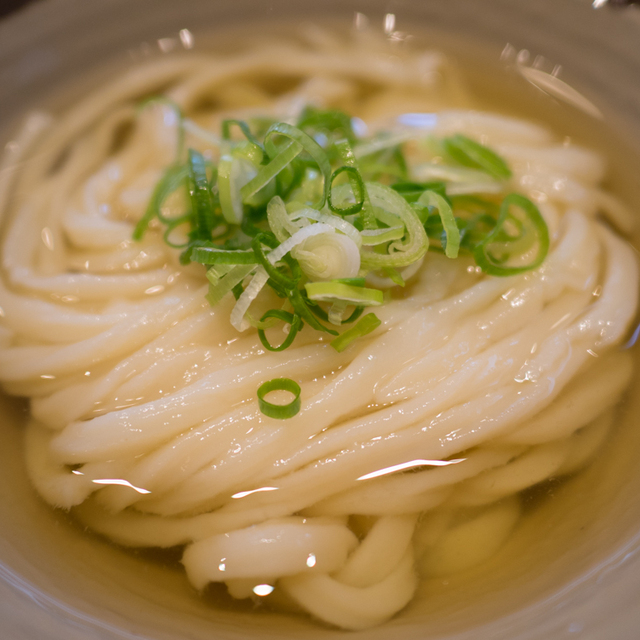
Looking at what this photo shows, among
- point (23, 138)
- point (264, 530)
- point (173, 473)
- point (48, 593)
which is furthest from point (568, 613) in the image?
point (23, 138)

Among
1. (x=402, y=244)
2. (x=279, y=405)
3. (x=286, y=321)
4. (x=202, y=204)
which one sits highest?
(x=402, y=244)

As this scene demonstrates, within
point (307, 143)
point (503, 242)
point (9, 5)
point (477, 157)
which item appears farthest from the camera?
point (9, 5)

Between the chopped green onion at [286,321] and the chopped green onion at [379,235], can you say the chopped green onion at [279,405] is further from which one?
the chopped green onion at [379,235]

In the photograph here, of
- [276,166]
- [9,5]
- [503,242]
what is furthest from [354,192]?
[9,5]

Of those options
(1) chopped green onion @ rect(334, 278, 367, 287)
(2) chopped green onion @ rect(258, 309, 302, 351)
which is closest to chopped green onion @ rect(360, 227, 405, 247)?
(1) chopped green onion @ rect(334, 278, 367, 287)

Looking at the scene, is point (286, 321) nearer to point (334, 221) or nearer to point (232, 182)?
point (334, 221)

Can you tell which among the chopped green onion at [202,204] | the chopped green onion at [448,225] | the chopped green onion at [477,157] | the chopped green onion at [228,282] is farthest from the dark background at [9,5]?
the chopped green onion at [448,225]

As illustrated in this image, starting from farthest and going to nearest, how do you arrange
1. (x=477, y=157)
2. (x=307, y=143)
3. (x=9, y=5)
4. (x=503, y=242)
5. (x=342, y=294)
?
(x=9, y=5) → (x=477, y=157) → (x=503, y=242) → (x=307, y=143) → (x=342, y=294)
